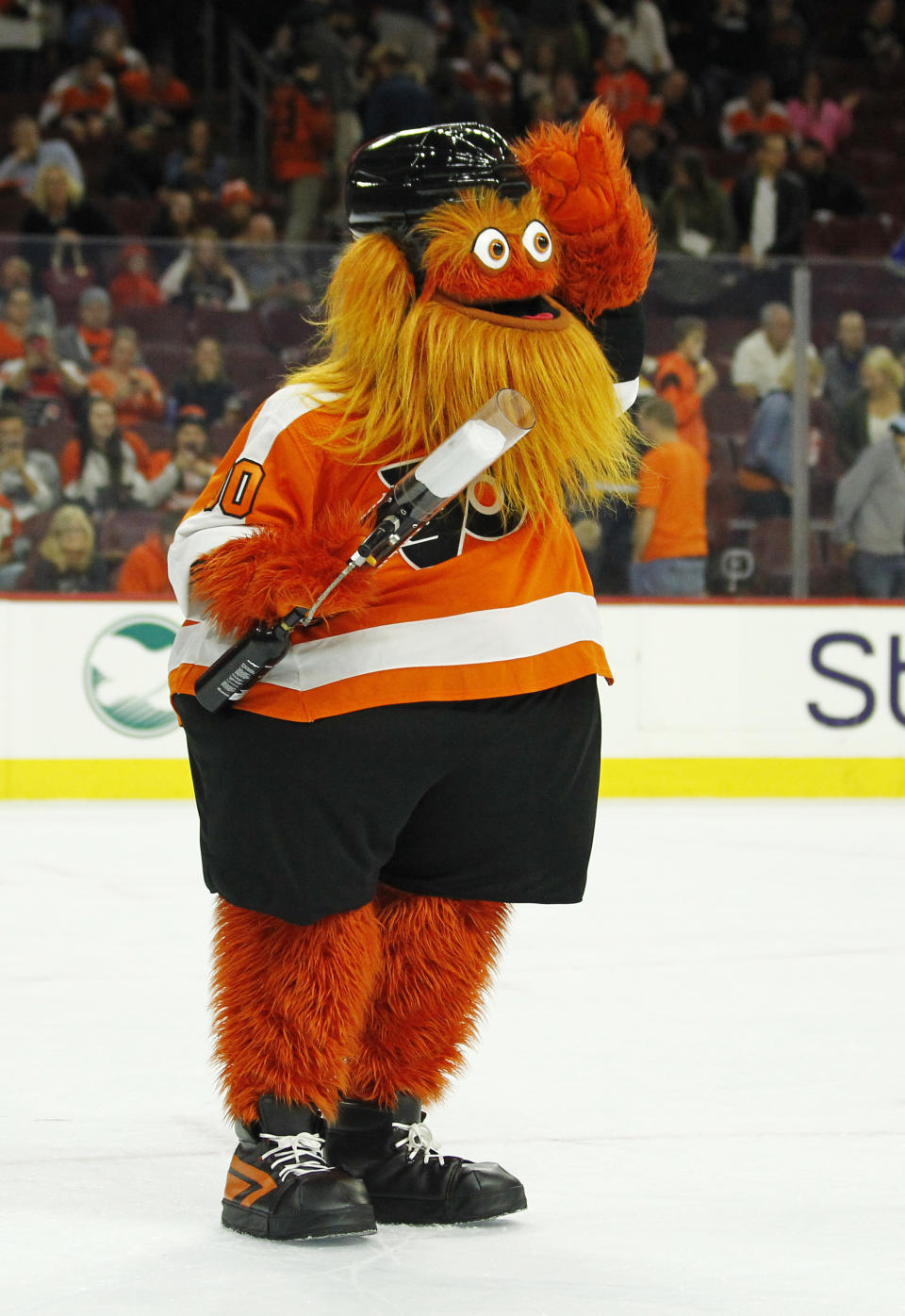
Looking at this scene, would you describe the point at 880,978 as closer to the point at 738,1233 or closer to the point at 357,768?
the point at 738,1233

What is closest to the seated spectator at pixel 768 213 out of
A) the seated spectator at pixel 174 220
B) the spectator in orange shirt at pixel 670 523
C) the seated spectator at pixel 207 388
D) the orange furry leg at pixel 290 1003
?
A: the spectator in orange shirt at pixel 670 523

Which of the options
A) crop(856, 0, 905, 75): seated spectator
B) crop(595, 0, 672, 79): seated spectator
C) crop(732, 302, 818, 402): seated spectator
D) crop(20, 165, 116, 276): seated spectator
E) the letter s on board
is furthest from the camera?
crop(856, 0, 905, 75): seated spectator

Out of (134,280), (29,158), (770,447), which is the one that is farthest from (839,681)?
(29,158)

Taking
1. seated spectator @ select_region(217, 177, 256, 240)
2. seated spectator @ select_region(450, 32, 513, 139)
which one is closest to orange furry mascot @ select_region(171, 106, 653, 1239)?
seated spectator @ select_region(217, 177, 256, 240)

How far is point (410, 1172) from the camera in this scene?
6.76 ft

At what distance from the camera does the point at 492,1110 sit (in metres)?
2.47

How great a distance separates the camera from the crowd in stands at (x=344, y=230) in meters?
6.21

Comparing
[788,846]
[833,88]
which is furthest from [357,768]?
[833,88]

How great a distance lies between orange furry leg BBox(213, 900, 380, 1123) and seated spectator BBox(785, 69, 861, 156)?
30.3 feet

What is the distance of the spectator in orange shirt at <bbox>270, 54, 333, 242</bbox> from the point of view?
8898 millimetres

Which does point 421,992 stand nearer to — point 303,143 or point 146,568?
point 146,568

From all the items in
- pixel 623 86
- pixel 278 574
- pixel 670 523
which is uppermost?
pixel 623 86

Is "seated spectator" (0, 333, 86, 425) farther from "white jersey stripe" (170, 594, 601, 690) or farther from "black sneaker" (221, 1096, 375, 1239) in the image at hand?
"black sneaker" (221, 1096, 375, 1239)

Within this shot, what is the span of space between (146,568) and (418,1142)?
4.40 metres
